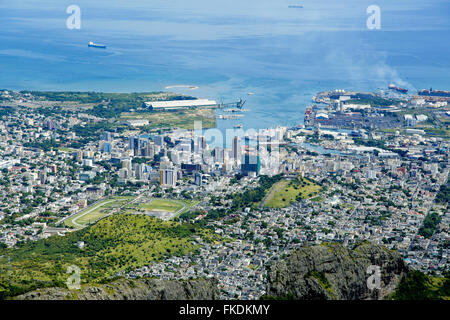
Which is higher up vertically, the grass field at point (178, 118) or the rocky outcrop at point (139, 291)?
the grass field at point (178, 118)

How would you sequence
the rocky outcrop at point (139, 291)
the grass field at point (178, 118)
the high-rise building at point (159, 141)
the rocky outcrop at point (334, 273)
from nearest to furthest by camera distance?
the rocky outcrop at point (139, 291)
the rocky outcrop at point (334, 273)
the high-rise building at point (159, 141)
the grass field at point (178, 118)

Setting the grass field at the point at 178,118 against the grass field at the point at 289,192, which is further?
the grass field at the point at 178,118

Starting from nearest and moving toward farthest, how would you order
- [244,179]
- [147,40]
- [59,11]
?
[244,179], [147,40], [59,11]

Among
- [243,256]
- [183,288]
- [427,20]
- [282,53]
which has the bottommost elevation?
[243,256]

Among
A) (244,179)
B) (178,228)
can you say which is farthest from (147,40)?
(178,228)

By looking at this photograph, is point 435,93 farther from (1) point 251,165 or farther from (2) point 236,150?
(1) point 251,165

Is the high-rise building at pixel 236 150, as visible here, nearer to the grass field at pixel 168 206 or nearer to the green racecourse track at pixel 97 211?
the grass field at pixel 168 206

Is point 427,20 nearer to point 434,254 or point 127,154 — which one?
point 127,154

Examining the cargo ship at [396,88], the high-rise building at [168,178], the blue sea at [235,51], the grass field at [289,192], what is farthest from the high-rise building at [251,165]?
the cargo ship at [396,88]
